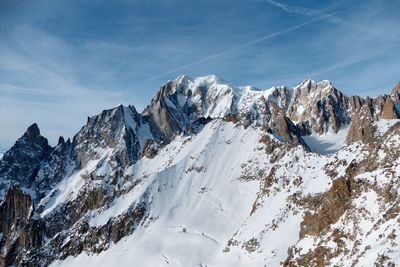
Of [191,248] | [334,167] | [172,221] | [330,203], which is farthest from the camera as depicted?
[172,221]

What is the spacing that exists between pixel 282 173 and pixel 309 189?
999 inches

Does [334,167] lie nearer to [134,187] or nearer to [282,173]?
[282,173]

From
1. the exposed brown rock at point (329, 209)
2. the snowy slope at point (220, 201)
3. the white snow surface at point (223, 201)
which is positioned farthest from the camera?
the snowy slope at point (220, 201)

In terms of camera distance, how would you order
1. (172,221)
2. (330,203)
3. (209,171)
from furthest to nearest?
(209,171)
(172,221)
(330,203)

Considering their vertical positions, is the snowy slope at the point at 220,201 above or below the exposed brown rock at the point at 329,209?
above

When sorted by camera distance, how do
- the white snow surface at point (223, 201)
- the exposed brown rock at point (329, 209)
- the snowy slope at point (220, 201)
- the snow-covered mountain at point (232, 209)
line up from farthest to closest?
the snowy slope at point (220, 201) → the white snow surface at point (223, 201) → the exposed brown rock at point (329, 209) → the snow-covered mountain at point (232, 209)

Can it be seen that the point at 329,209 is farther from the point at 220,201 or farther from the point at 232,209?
the point at 220,201

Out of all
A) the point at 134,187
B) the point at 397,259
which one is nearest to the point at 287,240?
the point at 397,259

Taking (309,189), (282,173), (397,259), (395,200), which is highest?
(282,173)

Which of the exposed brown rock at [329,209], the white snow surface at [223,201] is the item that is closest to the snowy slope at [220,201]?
the white snow surface at [223,201]

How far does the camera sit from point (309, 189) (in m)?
98.8

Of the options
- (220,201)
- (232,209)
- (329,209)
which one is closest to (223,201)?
(220,201)

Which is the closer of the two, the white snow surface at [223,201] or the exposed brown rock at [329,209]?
the exposed brown rock at [329,209]

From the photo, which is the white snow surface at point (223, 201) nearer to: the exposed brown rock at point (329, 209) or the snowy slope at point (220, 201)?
the snowy slope at point (220, 201)
